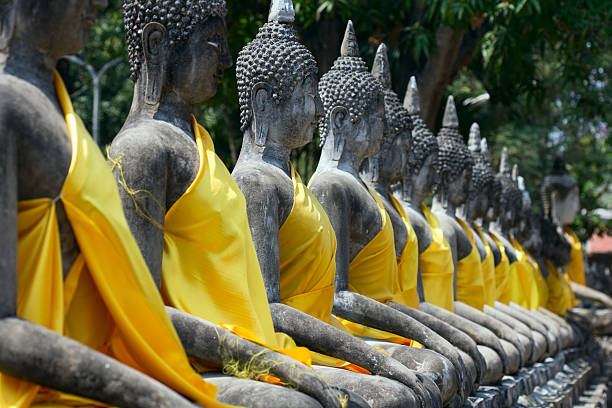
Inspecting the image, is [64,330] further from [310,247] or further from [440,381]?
[440,381]

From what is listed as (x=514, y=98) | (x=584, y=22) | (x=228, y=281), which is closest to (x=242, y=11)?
(x=584, y=22)

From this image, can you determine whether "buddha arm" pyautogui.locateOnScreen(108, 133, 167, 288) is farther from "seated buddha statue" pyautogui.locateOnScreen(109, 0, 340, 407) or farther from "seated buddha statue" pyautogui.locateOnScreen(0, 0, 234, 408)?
"seated buddha statue" pyautogui.locateOnScreen(0, 0, 234, 408)

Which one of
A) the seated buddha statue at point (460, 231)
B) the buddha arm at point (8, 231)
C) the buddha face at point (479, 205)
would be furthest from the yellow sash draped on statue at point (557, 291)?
the buddha arm at point (8, 231)

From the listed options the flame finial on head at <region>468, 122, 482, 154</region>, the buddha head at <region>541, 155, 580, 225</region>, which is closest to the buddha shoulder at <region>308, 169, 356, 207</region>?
the flame finial on head at <region>468, 122, 482, 154</region>

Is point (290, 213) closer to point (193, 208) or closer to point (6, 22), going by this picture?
point (193, 208)

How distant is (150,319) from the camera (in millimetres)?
2902

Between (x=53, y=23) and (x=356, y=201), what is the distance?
2.96 meters

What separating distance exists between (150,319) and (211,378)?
0.55 metres

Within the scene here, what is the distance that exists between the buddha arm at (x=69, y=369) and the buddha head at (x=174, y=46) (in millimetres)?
1454

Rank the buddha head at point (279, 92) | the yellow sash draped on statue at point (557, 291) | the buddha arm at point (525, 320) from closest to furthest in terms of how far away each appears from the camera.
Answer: the buddha head at point (279, 92) < the buddha arm at point (525, 320) < the yellow sash draped on statue at point (557, 291)

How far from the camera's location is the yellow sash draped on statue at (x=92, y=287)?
2.70 metres

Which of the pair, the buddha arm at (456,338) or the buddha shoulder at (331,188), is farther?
the buddha arm at (456,338)

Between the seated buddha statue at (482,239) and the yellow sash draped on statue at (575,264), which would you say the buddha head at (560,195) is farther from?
the seated buddha statue at (482,239)

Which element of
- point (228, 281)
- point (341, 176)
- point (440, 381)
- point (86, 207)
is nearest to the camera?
point (86, 207)
